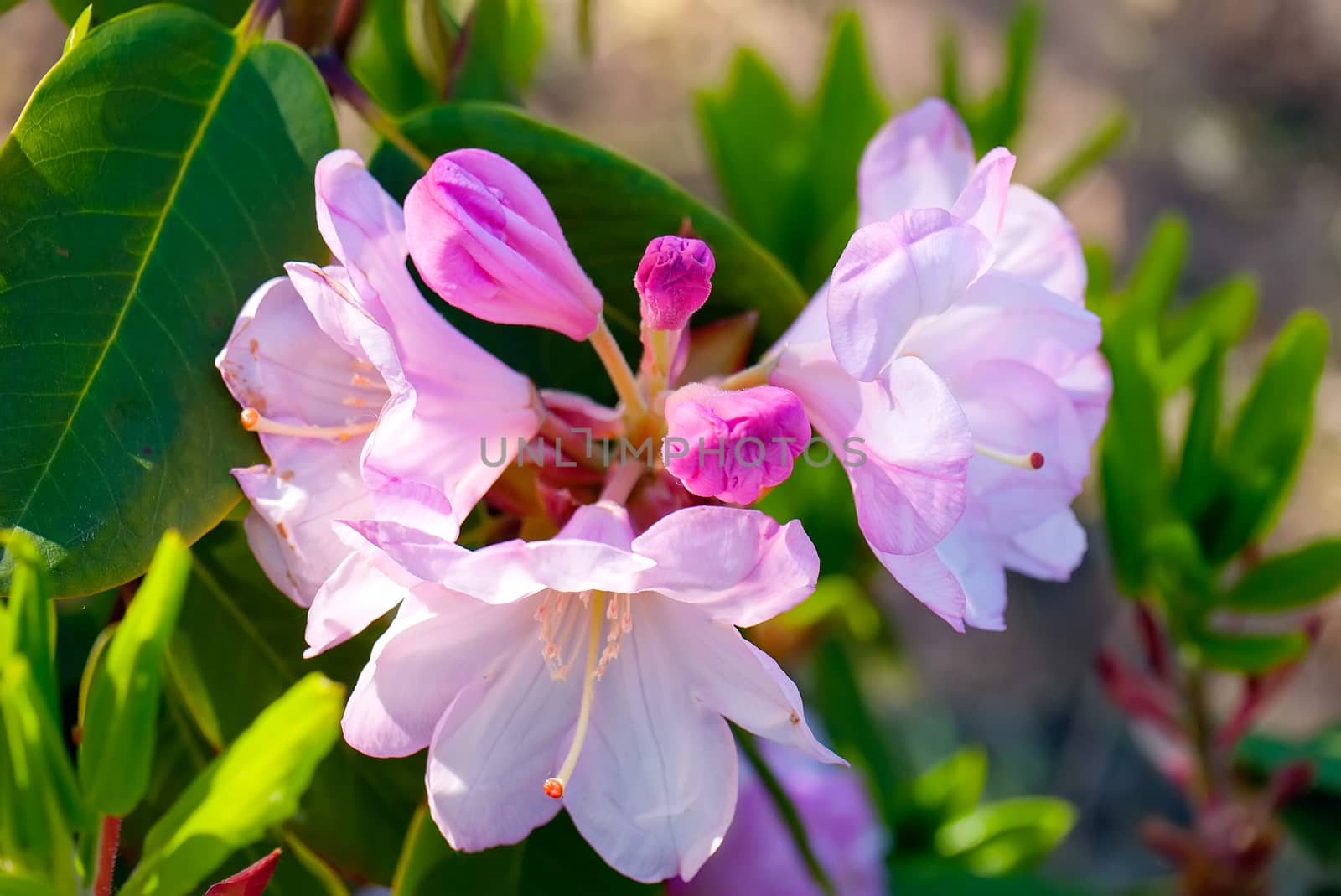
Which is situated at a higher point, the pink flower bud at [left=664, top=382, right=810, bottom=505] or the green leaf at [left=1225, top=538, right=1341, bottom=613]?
the pink flower bud at [left=664, top=382, right=810, bottom=505]

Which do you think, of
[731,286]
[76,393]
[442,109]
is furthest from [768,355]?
[76,393]

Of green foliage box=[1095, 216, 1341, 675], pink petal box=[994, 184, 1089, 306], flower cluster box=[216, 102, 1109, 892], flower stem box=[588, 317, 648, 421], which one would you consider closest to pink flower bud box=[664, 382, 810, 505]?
Result: flower cluster box=[216, 102, 1109, 892]

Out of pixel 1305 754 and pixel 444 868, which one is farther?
pixel 1305 754

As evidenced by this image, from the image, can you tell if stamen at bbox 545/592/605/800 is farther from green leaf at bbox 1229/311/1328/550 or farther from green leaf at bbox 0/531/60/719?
green leaf at bbox 1229/311/1328/550

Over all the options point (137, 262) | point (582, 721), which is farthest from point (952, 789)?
point (137, 262)

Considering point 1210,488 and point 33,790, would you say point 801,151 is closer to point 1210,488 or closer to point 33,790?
point 1210,488

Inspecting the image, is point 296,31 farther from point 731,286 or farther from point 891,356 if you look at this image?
point 891,356
